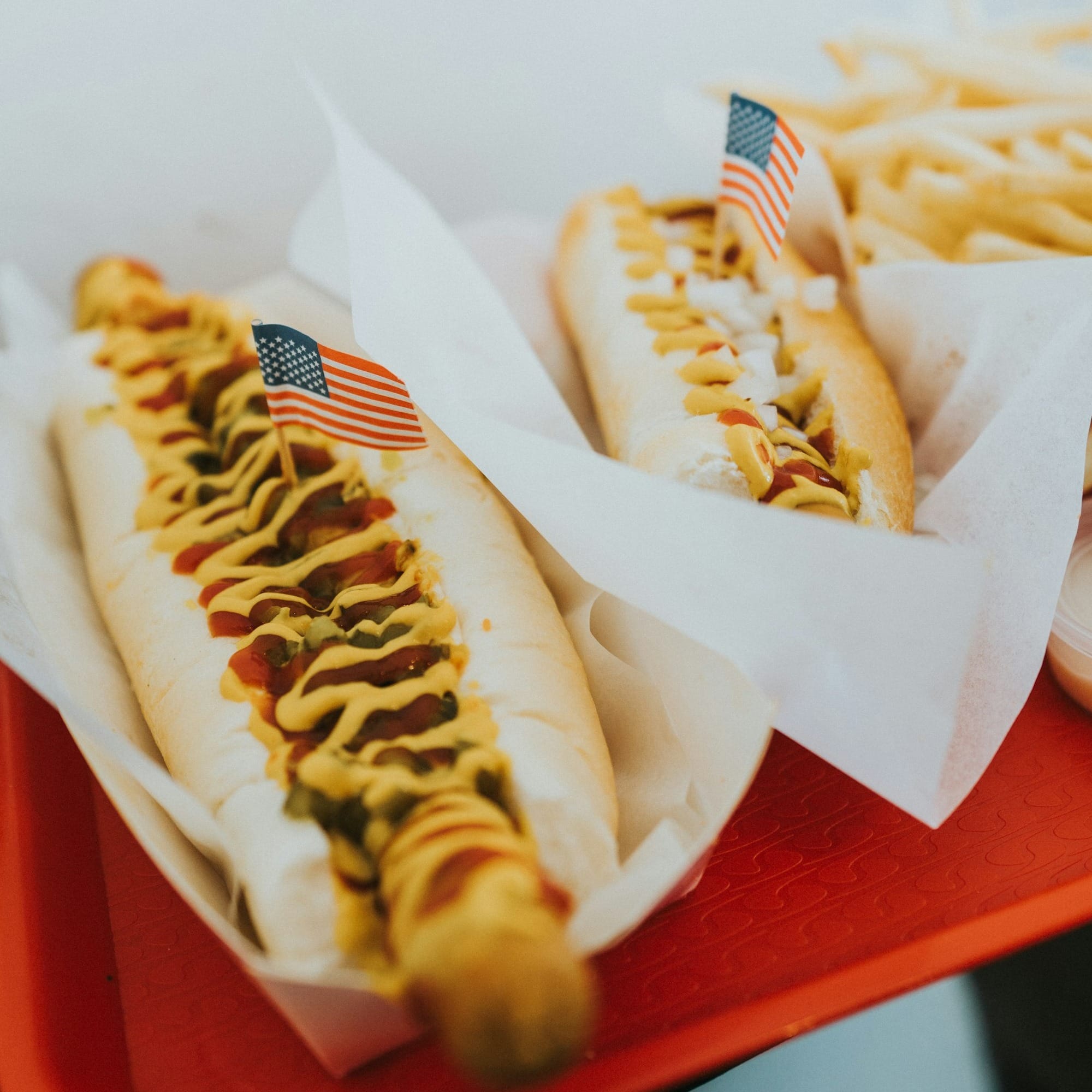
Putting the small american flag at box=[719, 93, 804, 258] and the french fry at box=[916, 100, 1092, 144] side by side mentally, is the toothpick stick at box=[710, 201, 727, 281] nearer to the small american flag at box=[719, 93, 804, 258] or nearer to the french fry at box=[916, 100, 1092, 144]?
the small american flag at box=[719, 93, 804, 258]

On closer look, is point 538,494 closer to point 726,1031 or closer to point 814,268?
point 726,1031

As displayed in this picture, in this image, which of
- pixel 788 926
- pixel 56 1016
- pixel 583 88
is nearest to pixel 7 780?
pixel 56 1016

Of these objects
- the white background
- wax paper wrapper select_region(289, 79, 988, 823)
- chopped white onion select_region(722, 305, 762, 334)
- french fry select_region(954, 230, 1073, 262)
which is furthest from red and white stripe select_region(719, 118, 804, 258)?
the white background

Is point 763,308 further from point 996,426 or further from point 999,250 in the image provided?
point 996,426

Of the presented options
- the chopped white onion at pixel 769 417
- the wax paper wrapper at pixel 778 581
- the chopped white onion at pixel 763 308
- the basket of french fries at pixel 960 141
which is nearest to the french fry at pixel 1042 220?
the basket of french fries at pixel 960 141

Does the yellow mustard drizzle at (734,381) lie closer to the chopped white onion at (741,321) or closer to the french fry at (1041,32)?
the chopped white onion at (741,321)
